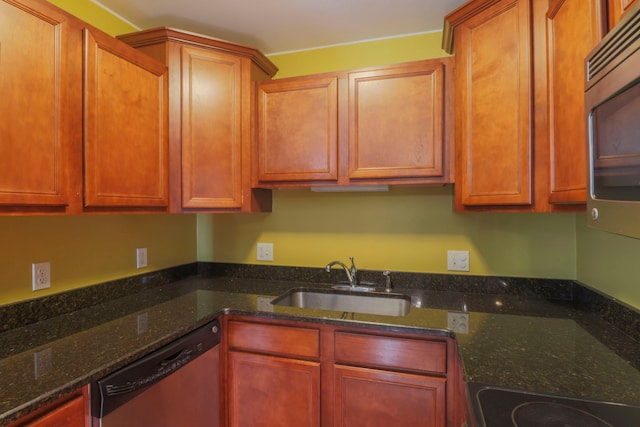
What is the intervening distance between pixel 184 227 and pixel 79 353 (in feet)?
4.02

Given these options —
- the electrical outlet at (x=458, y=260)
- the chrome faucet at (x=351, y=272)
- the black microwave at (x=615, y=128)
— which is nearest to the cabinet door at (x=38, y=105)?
the chrome faucet at (x=351, y=272)

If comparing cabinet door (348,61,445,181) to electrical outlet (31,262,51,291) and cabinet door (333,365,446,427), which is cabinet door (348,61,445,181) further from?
electrical outlet (31,262,51,291)

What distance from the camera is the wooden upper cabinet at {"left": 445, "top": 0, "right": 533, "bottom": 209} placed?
1337 millimetres

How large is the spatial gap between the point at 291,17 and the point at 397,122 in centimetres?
80

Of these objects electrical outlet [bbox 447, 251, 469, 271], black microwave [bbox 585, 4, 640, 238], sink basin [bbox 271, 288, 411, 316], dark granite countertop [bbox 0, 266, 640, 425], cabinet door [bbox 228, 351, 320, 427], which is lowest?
cabinet door [bbox 228, 351, 320, 427]

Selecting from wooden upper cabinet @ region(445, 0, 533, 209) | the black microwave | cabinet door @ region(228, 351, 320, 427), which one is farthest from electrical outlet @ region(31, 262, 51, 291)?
the black microwave

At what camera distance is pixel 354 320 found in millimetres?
1397

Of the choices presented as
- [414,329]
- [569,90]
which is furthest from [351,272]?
[569,90]

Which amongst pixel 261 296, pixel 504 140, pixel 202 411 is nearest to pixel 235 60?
pixel 261 296

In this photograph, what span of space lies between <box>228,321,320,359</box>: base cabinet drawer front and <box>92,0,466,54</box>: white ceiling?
1.54m

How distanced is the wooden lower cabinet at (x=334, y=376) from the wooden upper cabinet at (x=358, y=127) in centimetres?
74

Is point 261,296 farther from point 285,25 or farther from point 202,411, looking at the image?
point 285,25

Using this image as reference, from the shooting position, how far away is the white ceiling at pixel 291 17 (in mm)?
1684

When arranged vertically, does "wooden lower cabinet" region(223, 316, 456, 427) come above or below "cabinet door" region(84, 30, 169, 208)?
below
